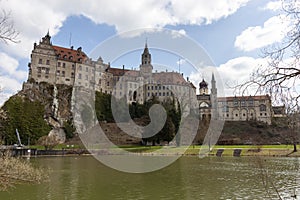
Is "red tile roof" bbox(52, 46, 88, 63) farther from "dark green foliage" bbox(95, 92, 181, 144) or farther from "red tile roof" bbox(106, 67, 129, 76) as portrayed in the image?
"dark green foliage" bbox(95, 92, 181, 144)

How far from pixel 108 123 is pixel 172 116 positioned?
Result: 720 inches

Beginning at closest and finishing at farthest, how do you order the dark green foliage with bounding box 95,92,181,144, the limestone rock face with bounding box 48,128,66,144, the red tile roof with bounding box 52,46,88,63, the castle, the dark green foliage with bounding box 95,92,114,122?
the dark green foliage with bounding box 95,92,181,144, the limestone rock face with bounding box 48,128,66,144, the castle, the dark green foliage with bounding box 95,92,114,122, the red tile roof with bounding box 52,46,88,63

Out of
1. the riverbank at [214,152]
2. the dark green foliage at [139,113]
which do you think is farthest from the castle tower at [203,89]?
Result: the riverbank at [214,152]

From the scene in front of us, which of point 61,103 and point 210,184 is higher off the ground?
point 61,103

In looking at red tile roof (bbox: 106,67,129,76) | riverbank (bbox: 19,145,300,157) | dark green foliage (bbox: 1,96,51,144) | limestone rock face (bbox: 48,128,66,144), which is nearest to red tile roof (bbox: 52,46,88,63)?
red tile roof (bbox: 106,67,129,76)

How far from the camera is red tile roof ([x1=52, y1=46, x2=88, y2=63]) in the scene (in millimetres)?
67125

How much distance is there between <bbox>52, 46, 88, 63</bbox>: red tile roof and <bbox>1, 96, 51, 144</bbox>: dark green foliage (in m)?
14.7

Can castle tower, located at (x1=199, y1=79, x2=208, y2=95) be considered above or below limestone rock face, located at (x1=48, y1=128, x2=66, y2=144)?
above

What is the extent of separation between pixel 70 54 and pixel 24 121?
22.9 meters

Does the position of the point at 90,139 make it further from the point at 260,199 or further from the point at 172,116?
the point at 260,199

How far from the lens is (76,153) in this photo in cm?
4256

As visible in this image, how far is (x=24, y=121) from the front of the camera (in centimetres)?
5269

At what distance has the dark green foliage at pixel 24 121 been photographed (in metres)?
50.3

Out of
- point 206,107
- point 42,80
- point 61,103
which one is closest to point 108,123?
point 61,103
